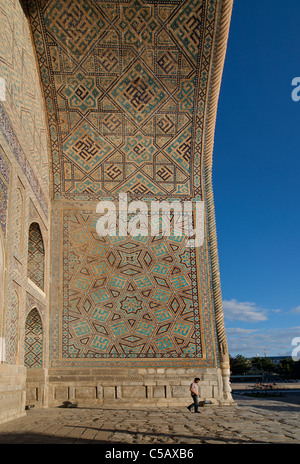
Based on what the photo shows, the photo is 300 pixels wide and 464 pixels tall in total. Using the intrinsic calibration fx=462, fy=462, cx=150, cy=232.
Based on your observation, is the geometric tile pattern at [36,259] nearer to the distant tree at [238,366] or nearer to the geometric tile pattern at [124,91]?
the geometric tile pattern at [124,91]

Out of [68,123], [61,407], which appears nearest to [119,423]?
[61,407]

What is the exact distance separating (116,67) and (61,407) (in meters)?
5.00

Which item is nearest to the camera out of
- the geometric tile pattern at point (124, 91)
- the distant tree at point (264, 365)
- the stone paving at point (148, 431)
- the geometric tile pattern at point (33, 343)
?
the stone paving at point (148, 431)

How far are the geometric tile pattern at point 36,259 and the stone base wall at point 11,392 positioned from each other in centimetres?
183

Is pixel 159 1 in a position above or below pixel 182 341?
above

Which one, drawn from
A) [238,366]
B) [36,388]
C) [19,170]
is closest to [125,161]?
[19,170]

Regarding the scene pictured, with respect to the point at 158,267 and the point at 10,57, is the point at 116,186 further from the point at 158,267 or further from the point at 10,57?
the point at 10,57

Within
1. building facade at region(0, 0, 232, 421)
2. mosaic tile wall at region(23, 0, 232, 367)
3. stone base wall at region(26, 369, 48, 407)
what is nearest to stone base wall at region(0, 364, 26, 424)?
building facade at region(0, 0, 232, 421)

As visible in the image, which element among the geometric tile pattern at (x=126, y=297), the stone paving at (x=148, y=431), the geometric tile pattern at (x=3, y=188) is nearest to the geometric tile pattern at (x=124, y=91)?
the geometric tile pattern at (x=126, y=297)

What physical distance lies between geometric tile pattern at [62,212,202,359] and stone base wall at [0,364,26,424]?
1702 millimetres

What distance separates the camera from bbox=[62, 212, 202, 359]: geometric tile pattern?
22.1 ft

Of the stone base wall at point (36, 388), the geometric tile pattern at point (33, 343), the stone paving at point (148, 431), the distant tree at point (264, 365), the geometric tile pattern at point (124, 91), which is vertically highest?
the geometric tile pattern at point (124, 91)

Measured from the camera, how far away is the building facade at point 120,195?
6.49 meters
